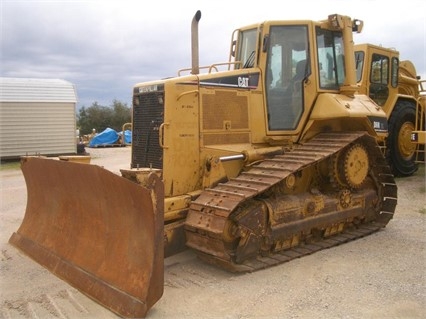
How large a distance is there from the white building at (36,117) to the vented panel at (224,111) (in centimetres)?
1442

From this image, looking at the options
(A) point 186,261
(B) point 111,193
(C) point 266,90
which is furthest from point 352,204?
(B) point 111,193

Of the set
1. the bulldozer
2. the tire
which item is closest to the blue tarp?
the tire

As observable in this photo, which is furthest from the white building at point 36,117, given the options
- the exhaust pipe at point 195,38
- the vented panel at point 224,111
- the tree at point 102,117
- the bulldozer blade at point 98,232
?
the tree at point 102,117

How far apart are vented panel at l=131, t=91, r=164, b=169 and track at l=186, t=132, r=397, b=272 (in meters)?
0.91

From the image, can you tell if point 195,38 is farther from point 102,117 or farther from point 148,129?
point 102,117

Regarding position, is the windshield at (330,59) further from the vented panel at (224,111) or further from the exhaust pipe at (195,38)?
the exhaust pipe at (195,38)

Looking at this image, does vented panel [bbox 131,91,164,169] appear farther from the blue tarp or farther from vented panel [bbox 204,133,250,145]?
the blue tarp

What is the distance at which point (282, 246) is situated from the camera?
18.1 feet

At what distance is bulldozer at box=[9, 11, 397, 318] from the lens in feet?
14.3

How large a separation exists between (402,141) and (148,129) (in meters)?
8.01

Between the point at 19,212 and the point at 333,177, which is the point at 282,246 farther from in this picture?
the point at 19,212

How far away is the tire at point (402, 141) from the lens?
11266mm

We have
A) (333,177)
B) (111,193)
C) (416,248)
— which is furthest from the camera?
(333,177)

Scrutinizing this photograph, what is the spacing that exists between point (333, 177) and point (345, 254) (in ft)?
3.57
